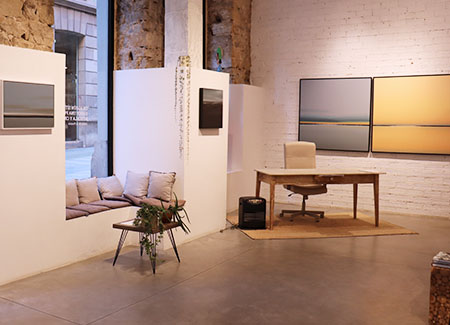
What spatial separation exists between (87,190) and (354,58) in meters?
4.70

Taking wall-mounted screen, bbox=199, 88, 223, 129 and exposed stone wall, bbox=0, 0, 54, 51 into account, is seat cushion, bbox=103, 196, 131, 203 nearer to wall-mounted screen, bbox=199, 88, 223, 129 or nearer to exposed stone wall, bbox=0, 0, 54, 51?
wall-mounted screen, bbox=199, 88, 223, 129

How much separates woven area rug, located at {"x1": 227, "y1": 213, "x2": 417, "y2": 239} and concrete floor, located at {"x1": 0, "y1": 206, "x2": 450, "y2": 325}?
36cm

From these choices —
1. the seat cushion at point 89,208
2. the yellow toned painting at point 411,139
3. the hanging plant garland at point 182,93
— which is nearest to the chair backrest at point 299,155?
the yellow toned painting at point 411,139

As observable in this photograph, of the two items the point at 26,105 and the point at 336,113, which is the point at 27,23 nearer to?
the point at 26,105

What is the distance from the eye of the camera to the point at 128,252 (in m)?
5.48

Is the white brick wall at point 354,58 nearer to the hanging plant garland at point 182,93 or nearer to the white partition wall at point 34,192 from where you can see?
the hanging plant garland at point 182,93

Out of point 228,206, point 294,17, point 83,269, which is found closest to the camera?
point 83,269

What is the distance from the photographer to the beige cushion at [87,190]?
5651mm

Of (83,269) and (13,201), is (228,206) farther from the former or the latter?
(13,201)

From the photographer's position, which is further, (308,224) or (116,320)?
(308,224)

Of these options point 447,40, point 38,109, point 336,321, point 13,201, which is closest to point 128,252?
point 13,201

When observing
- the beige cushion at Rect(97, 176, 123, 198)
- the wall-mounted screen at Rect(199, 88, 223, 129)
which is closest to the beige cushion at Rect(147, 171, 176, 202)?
the beige cushion at Rect(97, 176, 123, 198)

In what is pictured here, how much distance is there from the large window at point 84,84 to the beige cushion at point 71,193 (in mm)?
585

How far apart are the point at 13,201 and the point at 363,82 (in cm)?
557
